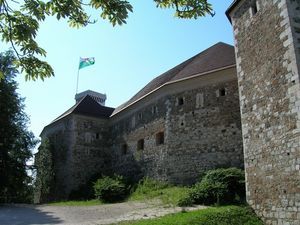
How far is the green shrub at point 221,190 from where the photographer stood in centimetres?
1526

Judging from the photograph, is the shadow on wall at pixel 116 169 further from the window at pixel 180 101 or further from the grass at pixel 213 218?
the grass at pixel 213 218

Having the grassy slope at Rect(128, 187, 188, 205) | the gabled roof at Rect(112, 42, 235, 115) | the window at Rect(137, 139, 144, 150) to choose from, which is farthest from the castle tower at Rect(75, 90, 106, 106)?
the grassy slope at Rect(128, 187, 188, 205)

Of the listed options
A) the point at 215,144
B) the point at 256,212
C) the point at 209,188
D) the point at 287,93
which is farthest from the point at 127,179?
the point at 287,93

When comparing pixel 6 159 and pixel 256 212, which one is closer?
pixel 256 212

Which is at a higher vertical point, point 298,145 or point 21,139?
point 21,139

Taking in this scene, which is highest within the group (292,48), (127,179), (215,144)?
(292,48)

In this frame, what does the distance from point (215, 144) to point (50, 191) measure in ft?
53.7

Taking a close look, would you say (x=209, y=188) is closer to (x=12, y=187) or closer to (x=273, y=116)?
(x=273, y=116)

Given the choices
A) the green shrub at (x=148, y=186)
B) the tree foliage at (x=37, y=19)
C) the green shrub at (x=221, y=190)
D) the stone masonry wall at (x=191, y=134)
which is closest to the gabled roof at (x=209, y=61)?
the stone masonry wall at (x=191, y=134)

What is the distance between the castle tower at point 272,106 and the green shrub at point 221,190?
173 centimetres

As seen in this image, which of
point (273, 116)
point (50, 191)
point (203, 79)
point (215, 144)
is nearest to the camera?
point (273, 116)

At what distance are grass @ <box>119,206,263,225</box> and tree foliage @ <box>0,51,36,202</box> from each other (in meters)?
15.3

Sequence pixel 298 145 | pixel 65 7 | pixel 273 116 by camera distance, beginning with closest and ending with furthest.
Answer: pixel 65 7, pixel 298 145, pixel 273 116

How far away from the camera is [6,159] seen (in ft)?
85.6
